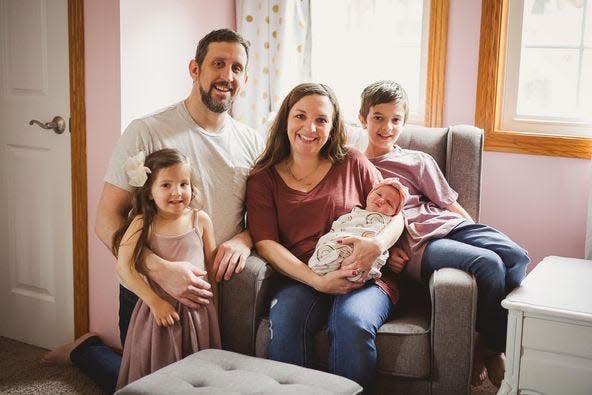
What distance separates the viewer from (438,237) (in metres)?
2.63

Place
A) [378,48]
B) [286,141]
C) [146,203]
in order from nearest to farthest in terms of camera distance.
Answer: [146,203]
[286,141]
[378,48]

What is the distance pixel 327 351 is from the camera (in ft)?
7.91

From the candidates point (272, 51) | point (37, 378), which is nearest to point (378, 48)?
point (272, 51)

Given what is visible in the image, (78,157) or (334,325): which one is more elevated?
(78,157)

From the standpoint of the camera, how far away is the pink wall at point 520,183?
125 inches

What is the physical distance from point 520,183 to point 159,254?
161 cm

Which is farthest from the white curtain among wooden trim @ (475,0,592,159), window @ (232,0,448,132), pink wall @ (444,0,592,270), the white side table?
the white side table

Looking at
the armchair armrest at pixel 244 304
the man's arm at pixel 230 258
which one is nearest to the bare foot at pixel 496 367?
the armchair armrest at pixel 244 304

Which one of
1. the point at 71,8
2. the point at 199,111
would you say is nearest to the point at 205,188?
the point at 199,111

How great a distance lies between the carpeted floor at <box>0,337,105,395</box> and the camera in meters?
2.96

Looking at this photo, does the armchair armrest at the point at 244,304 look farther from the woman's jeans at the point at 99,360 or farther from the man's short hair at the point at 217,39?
the man's short hair at the point at 217,39

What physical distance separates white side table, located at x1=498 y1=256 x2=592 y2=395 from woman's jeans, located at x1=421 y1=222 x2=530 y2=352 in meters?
0.09

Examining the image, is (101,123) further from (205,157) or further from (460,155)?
(460,155)

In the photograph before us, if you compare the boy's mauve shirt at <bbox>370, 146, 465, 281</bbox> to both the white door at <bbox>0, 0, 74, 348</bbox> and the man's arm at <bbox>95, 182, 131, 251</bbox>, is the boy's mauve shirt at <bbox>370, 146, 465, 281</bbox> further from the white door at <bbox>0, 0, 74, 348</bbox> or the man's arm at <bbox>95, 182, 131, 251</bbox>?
the white door at <bbox>0, 0, 74, 348</bbox>
